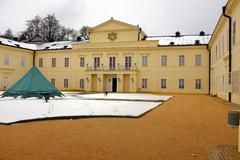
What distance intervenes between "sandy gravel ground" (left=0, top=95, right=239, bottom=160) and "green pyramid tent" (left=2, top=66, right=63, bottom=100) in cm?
1268

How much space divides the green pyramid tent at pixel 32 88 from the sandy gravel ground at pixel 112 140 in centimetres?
1268

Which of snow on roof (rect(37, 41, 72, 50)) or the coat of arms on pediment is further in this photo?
snow on roof (rect(37, 41, 72, 50))

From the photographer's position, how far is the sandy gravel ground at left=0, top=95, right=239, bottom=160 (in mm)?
5344

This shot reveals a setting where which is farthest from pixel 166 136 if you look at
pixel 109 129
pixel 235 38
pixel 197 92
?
pixel 197 92

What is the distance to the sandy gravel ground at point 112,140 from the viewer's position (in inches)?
210

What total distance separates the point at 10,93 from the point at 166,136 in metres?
16.9

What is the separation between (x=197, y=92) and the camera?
37812 mm

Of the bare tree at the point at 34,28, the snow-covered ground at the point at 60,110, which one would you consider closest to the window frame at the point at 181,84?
the snow-covered ground at the point at 60,110

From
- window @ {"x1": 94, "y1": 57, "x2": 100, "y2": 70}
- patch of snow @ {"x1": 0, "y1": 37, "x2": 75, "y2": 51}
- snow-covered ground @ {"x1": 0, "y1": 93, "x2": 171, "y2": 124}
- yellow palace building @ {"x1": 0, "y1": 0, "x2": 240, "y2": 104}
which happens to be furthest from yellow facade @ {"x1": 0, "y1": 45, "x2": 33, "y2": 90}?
snow-covered ground @ {"x1": 0, "y1": 93, "x2": 171, "y2": 124}

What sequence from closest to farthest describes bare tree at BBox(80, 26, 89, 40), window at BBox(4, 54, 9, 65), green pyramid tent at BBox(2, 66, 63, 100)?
green pyramid tent at BBox(2, 66, 63, 100)
window at BBox(4, 54, 9, 65)
bare tree at BBox(80, 26, 89, 40)

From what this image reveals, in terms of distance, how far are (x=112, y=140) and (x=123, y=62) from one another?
3454 centimetres

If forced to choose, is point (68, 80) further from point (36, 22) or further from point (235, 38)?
point (235, 38)

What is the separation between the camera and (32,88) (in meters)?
21.6

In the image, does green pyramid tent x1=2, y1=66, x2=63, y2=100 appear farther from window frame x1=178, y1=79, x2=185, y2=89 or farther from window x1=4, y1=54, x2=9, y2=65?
window x1=4, y1=54, x2=9, y2=65
